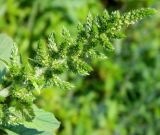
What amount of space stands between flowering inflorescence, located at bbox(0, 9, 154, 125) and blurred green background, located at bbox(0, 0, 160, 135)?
2864 mm

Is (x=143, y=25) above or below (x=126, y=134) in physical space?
above

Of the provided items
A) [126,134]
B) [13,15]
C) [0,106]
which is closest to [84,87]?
[126,134]

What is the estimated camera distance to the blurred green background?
395 cm

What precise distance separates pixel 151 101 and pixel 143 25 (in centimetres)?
76

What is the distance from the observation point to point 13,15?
407 centimetres

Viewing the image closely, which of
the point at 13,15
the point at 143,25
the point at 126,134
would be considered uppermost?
the point at 143,25

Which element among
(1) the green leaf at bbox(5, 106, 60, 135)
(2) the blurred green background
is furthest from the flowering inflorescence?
(2) the blurred green background

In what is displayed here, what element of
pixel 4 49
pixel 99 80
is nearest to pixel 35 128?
pixel 4 49

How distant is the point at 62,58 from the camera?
2.93 feet

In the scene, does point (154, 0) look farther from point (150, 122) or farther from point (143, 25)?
point (150, 122)

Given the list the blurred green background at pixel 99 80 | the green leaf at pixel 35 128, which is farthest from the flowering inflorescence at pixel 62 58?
the blurred green background at pixel 99 80

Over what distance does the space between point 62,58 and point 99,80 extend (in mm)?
3605

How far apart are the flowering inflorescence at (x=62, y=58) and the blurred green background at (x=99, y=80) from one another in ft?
9.40

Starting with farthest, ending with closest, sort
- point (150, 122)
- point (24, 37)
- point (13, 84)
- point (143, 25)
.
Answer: point (143, 25) → point (150, 122) → point (24, 37) → point (13, 84)
